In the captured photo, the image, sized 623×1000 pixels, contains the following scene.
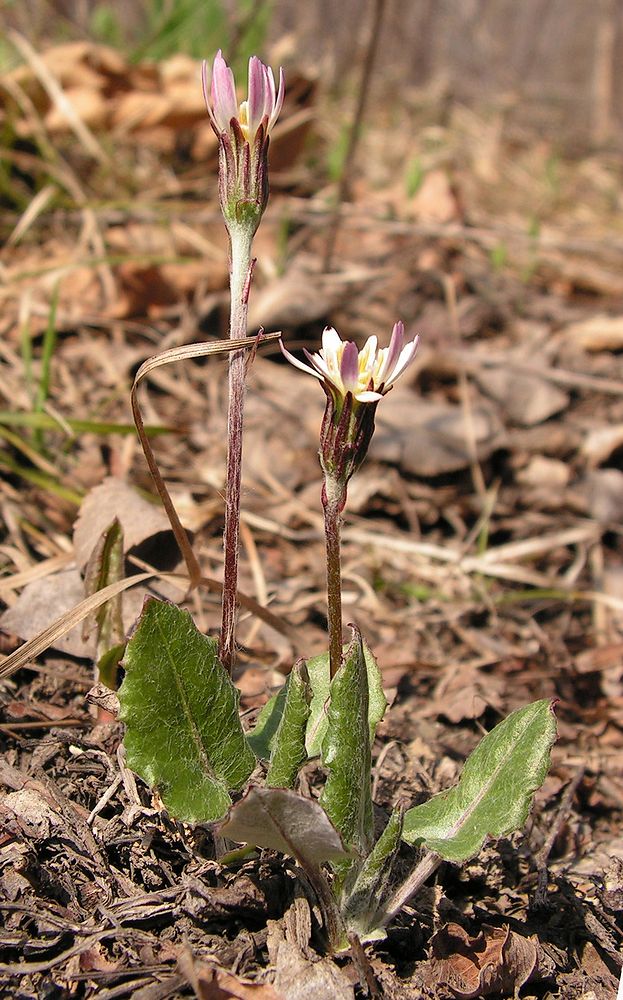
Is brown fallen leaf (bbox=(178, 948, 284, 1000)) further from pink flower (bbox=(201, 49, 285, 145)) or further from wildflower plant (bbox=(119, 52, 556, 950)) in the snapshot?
pink flower (bbox=(201, 49, 285, 145))

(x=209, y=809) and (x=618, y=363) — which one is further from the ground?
(x=618, y=363)

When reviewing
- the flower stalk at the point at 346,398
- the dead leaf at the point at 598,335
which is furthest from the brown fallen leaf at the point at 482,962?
the dead leaf at the point at 598,335

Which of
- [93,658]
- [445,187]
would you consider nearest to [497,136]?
[445,187]

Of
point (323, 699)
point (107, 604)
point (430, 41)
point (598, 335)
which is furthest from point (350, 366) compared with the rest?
point (430, 41)

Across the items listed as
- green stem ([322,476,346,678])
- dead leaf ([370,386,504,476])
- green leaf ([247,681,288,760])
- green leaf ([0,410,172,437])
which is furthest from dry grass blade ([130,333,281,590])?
dead leaf ([370,386,504,476])

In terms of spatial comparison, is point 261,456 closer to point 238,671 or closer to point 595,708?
point 238,671

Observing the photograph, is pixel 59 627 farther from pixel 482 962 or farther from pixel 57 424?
pixel 57 424

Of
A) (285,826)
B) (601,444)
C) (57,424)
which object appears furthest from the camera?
(601,444)
